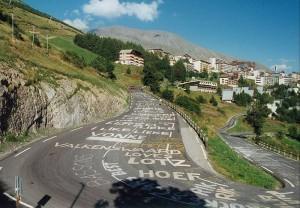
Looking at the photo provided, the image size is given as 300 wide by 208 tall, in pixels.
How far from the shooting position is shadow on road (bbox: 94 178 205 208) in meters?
21.8

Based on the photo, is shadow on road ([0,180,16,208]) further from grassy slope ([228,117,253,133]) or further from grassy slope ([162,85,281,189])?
grassy slope ([228,117,253,133])

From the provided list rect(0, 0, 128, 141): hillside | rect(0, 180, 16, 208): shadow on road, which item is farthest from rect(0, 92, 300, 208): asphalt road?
rect(0, 0, 128, 141): hillside

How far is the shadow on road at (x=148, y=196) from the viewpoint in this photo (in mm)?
21750

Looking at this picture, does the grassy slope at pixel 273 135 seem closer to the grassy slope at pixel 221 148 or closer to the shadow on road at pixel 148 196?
the grassy slope at pixel 221 148

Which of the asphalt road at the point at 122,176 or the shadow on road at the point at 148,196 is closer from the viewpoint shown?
the shadow on road at the point at 148,196

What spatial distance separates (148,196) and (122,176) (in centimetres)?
484

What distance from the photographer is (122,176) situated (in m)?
27.7

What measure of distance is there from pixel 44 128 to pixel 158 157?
1602cm

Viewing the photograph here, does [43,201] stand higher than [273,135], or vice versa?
[43,201]

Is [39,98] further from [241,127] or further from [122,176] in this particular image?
[241,127]

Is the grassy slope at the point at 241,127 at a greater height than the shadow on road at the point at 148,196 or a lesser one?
lesser

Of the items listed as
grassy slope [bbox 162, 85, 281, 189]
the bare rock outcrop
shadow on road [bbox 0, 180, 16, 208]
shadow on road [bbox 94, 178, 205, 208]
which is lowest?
grassy slope [bbox 162, 85, 281, 189]

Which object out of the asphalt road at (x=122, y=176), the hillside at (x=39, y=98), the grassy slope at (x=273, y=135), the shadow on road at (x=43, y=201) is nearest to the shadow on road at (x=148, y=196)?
the asphalt road at (x=122, y=176)

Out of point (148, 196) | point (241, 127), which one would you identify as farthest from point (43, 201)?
point (241, 127)
